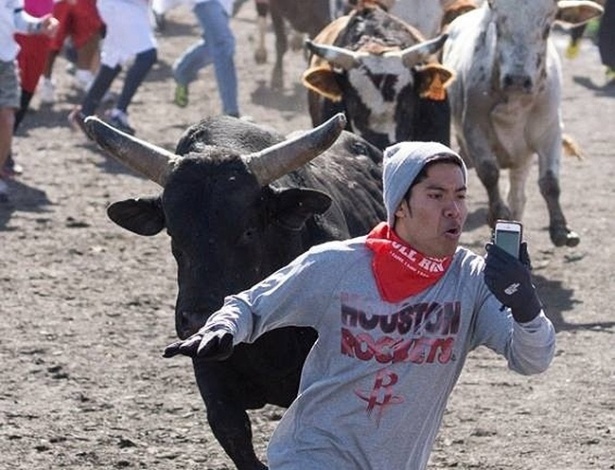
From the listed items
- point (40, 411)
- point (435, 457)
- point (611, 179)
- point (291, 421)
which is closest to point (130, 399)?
point (40, 411)

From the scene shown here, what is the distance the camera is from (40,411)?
703 cm

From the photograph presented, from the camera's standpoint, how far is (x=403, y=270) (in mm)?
4156

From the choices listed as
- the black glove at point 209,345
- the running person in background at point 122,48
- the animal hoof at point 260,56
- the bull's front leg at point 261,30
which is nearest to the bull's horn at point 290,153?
the black glove at point 209,345

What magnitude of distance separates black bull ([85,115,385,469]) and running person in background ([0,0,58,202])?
16.1 ft

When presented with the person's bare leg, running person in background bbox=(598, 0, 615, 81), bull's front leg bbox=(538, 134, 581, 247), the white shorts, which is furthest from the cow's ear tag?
running person in background bbox=(598, 0, 615, 81)

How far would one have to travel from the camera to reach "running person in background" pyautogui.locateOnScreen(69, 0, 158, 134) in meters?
13.1

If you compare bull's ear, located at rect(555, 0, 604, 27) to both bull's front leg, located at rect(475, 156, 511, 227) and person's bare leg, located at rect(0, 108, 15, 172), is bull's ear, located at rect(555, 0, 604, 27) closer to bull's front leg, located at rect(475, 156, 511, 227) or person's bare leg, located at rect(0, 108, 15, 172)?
bull's front leg, located at rect(475, 156, 511, 227)

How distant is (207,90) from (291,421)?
12475 millimetres

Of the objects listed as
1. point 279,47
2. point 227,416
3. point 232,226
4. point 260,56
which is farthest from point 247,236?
point 260,56

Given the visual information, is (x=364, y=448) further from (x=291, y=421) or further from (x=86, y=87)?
(x=86, y=87)

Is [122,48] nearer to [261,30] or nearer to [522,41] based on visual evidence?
[522,41]

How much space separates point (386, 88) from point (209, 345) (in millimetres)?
6160

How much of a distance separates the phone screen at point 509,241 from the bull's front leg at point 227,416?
74.6 inches

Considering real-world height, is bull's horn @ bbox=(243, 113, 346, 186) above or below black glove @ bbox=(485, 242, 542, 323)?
below
